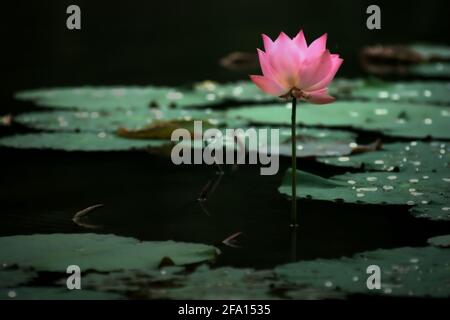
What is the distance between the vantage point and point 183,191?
2.76 meters

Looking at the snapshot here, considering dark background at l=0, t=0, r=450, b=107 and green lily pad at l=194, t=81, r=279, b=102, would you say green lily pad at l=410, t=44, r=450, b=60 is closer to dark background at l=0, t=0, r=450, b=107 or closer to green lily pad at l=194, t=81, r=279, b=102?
dark background at l=0, t=0, r=450, b=107

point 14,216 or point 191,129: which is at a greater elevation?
point 191,129

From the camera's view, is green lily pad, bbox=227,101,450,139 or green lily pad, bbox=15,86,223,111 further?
green lily pad, bbox=15,86,223,111

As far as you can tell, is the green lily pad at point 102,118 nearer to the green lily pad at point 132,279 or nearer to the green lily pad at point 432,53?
the green lily pad at point 132,279

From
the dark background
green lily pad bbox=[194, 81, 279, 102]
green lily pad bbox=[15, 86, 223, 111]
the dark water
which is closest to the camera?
the dark water

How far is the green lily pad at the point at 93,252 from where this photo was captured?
1884 millimetres

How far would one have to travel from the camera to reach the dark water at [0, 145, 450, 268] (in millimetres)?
2125

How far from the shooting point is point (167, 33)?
32.2ft

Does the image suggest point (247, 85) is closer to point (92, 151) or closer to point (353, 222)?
point (92, 151)

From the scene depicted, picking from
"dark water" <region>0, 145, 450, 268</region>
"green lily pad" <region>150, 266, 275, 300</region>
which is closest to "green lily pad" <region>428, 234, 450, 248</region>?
"dark water" <region>0, 145, 450, 268</region>

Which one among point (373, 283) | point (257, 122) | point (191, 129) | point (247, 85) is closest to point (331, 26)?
point (247, 85)

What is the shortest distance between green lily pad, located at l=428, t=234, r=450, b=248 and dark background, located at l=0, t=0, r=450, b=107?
11.1 ft
